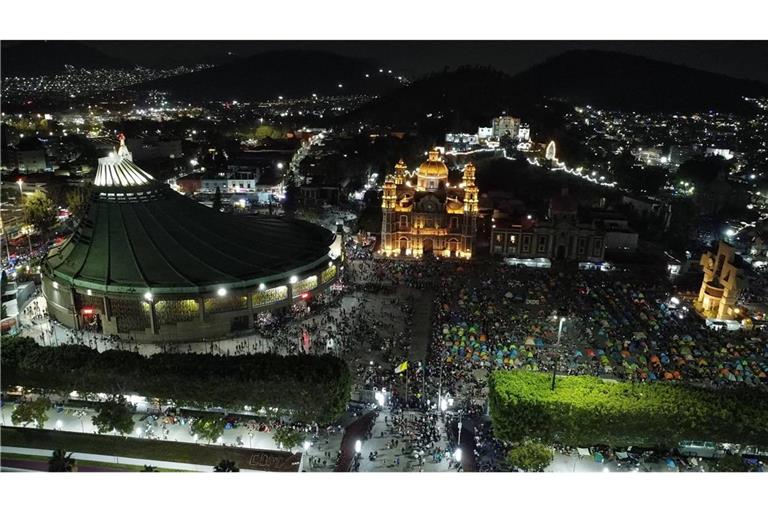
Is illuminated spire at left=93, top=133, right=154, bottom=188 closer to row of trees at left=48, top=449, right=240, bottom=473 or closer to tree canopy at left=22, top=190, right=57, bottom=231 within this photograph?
tree canopy at left=22, top=190, right=57, bottom=231

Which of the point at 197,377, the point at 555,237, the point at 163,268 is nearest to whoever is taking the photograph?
the point at 197,377

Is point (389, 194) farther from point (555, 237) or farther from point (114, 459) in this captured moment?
point (114, 459)

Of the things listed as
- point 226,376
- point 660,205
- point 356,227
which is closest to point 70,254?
point 226,376

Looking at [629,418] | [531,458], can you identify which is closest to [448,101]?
[629,418]

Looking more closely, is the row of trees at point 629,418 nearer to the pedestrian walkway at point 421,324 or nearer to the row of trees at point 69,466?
the pedestrian walkway at point 421,324

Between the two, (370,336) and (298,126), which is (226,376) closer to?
(370,336)

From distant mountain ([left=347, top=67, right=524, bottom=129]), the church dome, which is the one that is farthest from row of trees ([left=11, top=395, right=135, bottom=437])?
distant mountain ([left=347, top=67, right=524, bottom=129])
